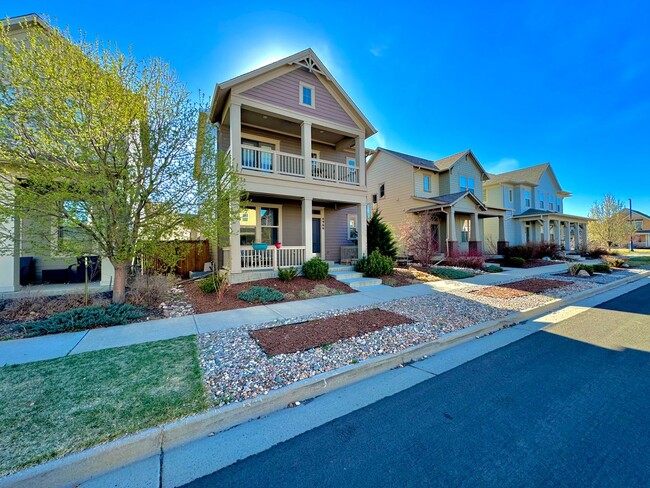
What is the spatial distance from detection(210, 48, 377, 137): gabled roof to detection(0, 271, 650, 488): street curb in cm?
1010

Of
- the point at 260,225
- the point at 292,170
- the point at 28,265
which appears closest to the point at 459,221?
the point at 292,170

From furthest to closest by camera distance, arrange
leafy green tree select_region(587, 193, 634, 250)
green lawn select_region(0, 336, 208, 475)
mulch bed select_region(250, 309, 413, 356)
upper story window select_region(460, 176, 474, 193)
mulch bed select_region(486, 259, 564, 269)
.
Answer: leafy green tree select_region(587, 193, 634, 250)
upper story window select_region(460, 176, 474, 193)
mulch bed select_region(486, 259, 564, 269)
mulch bed select_region(250, 309, 413, 356)
green lawn select_region(0, 336, 208, 475)

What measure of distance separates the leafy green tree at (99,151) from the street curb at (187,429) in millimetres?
5145

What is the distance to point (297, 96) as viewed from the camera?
11164mm

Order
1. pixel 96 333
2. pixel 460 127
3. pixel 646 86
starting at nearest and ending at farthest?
pixel 96 333 < pixel 646 86 < pixel 460 127

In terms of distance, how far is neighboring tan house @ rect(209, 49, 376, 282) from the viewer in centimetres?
985

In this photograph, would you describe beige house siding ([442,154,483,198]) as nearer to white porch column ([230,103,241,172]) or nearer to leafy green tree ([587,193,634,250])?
white porch column ([230,103,241,172])

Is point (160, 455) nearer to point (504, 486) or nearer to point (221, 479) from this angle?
point (221, 479)

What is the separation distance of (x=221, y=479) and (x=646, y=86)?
88.9 feet

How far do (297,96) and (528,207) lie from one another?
2547cm

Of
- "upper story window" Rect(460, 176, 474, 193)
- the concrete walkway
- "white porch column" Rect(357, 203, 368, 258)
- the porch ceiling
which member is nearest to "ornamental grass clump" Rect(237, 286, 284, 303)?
the concrete walkway

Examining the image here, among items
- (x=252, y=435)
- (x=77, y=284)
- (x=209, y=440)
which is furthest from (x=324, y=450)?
(x=77, y=284)

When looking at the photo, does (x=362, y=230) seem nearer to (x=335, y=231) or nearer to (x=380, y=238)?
(x=380, y=238)

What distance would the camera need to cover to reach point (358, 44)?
11445 millimetres
